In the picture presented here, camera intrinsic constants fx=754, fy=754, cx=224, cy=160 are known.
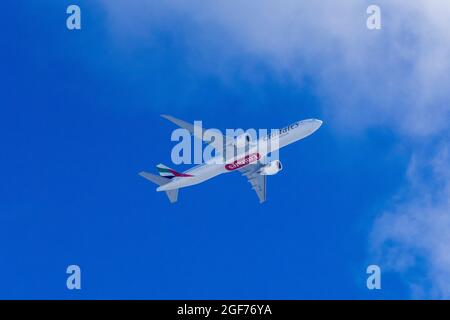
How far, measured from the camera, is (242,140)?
12306 centimetres

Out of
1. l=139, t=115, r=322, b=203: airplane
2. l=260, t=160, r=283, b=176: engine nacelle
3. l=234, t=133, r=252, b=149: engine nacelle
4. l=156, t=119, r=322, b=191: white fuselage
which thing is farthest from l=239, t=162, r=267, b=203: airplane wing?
l=234, t=133, r=252, b=149: engine nacelle

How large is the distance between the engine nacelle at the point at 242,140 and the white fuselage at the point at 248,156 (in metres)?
1.08

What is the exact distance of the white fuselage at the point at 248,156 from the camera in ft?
401

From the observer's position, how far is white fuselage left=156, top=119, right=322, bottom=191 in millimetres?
122250

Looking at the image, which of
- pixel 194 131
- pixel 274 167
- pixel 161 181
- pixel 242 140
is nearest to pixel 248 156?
pixel 242 140

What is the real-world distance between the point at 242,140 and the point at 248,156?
3.01m

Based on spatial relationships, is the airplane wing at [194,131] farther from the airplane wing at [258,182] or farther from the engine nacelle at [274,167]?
the airplane wing at [258,182]

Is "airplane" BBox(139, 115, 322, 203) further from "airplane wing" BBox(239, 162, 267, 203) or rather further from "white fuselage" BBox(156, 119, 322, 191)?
"airplane wing" BBox(239, 162, 267, 203)

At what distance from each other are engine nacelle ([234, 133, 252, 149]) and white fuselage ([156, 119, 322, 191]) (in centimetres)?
108

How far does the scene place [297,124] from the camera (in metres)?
126

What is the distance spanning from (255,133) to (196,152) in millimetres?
10342

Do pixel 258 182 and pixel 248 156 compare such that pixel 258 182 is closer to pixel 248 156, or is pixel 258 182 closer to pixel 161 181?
pixel 248 156
